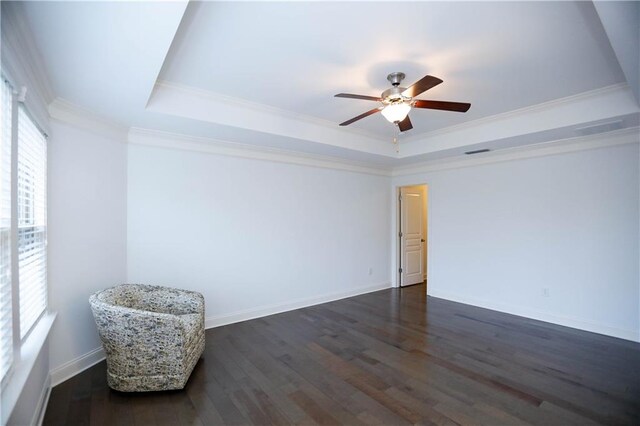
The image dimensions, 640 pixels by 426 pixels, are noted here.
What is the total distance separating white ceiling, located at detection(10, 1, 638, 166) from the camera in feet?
6.36

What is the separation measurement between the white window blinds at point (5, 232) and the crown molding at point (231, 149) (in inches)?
72.4

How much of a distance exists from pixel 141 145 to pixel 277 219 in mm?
2100

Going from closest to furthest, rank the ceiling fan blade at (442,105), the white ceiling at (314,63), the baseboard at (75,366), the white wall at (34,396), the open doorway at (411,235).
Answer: the white wall at (34,396) < the white ceiling at (314,63) < the ceiling fan blade at (442,105) < the baseboard at (75,366) < the open doorway at (411,235)

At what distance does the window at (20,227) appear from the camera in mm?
1793

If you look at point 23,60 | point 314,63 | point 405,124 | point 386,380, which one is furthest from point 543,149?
point 23,60

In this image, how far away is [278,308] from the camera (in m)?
4.81

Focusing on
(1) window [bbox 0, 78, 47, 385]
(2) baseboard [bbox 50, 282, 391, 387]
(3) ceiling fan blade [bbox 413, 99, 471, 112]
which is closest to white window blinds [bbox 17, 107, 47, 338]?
(1) window [bbox 0, 78, 47, 385]

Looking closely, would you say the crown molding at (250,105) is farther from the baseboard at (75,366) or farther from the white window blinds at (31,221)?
the baseboard at (75,366)

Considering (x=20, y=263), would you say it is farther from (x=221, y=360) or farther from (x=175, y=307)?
(x=221, y=360)

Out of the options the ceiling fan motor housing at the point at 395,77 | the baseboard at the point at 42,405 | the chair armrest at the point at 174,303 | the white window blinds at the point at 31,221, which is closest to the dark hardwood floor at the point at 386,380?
the baseboard at the point at 42,405

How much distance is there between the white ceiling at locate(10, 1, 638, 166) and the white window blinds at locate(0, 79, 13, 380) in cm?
50

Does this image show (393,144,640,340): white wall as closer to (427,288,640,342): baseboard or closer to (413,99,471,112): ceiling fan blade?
(427,288,640,342): baseboard

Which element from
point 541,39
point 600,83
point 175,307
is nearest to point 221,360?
point 175,307

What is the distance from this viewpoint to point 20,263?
2137 mm
